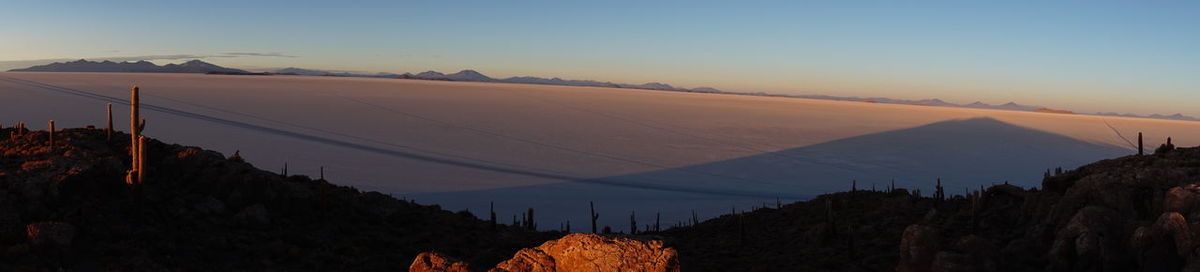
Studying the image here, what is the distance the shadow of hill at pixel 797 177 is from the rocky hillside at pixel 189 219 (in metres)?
14.5

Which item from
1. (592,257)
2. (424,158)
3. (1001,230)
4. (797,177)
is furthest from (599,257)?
(424,158)

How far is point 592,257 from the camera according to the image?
14102 mm

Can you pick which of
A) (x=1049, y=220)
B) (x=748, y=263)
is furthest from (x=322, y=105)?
(x=1049, y=220)

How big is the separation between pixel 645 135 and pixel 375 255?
67.1 metres

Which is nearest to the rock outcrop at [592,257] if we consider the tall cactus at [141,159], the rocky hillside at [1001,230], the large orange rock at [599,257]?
the large orange rock at [599,257]

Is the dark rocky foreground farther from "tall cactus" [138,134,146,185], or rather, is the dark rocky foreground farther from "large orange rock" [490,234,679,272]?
"tall cactus" [138,134,146,185]

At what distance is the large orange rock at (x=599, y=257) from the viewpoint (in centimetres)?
1409

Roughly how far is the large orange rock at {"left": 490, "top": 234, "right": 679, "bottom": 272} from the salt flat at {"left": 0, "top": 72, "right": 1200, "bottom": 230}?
29.4 m

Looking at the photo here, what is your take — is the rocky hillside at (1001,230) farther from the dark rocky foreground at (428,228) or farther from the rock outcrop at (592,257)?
the rock outcrop at (592,257)

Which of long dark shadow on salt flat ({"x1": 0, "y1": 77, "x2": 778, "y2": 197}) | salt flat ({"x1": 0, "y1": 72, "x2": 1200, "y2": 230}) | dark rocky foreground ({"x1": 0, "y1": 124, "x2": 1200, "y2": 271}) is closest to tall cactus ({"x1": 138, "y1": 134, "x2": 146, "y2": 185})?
dark rocky foreground ({"x1": 0, "y1": 124, "x2": 1200, "y2": 271})

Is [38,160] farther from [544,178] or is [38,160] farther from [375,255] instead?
[544,178]

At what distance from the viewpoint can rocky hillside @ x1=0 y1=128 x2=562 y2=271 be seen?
64.4ft

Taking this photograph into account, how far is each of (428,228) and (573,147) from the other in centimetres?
4738

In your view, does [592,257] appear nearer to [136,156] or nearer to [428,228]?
[428,228]
